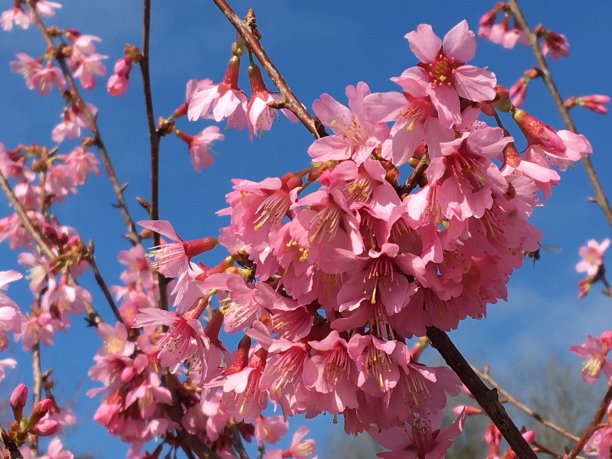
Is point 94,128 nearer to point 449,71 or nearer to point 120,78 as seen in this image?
point 120,78

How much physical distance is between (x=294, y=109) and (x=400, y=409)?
2.09 ft

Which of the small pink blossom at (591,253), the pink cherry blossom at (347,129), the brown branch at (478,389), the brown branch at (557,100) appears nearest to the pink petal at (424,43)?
the pink cherry blossom at (347,129)

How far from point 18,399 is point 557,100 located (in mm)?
Result: 3788

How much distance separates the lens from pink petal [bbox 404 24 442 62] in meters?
1.17

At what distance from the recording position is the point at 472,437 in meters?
16.6

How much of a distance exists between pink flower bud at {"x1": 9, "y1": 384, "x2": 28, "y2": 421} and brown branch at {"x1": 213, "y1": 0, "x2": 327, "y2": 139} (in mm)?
1024

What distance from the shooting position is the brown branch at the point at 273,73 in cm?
134

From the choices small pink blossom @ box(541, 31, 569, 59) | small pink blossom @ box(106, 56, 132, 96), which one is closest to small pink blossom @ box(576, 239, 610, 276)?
small pink blossom @ box(541, 31, 569, 59)

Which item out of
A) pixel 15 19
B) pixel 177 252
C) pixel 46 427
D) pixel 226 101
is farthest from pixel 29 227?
pixel 15 19

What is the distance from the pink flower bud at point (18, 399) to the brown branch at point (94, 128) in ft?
6.44

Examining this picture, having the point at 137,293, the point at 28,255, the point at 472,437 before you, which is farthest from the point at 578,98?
the point at 472,437

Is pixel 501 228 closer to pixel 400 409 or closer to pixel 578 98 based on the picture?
pixel 400 409

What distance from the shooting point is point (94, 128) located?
4082 millimetres

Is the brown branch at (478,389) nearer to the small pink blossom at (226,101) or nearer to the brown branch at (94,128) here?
the small pink blossom at (226,101)
